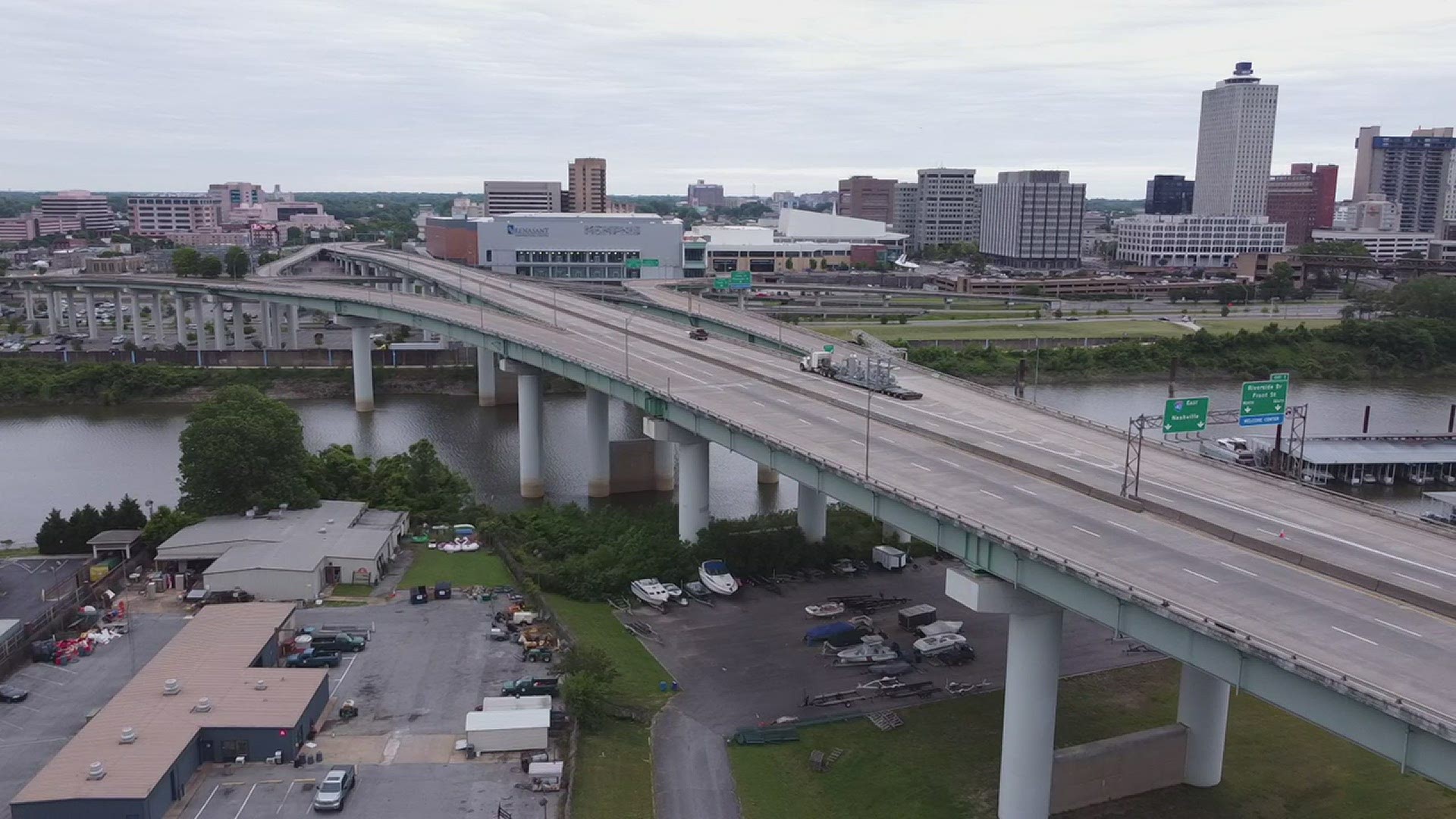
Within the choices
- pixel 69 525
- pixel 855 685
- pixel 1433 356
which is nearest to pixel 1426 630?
pixel 855 685

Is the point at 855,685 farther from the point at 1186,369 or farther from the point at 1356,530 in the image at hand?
the point at 1186,369

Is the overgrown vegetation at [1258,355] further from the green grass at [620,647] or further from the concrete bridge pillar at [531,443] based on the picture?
the green grass at [620,647]

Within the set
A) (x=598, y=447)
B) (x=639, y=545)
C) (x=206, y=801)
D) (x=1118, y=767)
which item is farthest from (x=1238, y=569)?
(x=598, y=447)

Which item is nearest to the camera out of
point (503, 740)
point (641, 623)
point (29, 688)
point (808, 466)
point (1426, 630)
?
point (1426, 630)

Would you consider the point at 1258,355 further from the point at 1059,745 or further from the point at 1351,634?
the point at 1351,634

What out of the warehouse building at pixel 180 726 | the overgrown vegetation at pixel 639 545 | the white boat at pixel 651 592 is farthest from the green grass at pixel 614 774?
the overgrown vegetation at pixel 639 545

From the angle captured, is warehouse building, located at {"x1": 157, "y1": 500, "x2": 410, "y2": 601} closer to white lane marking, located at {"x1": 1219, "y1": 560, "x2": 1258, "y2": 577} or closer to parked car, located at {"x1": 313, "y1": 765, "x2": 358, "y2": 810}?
parked car, located at {"x1": 313, "y1": 765, "x2": 358, "y2": 810}

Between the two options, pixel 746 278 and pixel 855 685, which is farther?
pixel 746 278
